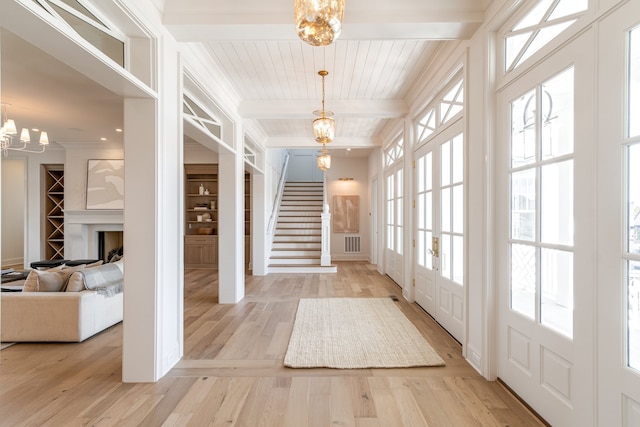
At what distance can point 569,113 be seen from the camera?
5.99ft

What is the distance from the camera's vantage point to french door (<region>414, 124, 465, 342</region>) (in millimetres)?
3324

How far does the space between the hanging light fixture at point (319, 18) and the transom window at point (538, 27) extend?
131cm

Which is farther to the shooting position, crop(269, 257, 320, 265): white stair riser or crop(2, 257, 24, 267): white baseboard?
crop(2, 257, 24, 267): white baseboard

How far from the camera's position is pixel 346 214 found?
973cm

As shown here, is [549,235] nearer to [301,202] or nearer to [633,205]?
[633,205]

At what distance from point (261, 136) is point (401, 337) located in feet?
16.3

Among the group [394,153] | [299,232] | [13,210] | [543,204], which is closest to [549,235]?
[543,204]

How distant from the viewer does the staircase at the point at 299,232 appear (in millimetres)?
7508

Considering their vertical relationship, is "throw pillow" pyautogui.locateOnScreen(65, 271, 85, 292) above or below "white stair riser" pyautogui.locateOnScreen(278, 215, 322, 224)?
below

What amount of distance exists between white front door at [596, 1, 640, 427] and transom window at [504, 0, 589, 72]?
1.02 feet

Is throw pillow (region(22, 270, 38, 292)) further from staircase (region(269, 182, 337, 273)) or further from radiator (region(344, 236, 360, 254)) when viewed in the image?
radiator (region(344, 236, 360, 254))

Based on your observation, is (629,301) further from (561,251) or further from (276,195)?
(276,195)

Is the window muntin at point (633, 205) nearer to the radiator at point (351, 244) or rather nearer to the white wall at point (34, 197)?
the radiator at point (351, 244)


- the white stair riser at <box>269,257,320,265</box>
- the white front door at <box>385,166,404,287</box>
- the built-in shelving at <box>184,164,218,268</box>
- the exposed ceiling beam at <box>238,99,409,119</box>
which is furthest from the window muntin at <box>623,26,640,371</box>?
the built-in shelving at <box>184,164,218,268</box>
